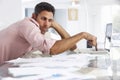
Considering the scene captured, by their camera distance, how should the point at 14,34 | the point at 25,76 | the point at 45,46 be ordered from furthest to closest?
the point at 14,34, the point at 45,46, the point at 25,76

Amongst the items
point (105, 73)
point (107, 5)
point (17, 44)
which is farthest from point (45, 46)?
point (107, 5)

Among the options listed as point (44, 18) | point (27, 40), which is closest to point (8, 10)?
point (44, 18)

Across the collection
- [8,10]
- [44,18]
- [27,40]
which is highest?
[8,10]

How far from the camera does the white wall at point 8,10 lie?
3355mm

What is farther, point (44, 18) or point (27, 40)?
point (44, 18)

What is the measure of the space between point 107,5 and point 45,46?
13.6 ft

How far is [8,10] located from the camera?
3371mm

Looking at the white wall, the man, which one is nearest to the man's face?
the man

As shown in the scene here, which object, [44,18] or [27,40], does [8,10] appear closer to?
[44,18]

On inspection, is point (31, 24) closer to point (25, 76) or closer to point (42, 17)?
point (42, 17)

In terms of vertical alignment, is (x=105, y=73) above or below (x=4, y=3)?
below

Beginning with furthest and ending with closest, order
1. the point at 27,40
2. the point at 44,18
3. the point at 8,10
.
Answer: the point at 8,10, the point at 44,18, the point at 27,40

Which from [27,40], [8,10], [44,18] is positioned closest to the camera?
[27,40]

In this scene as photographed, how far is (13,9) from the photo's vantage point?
337 centimetres
